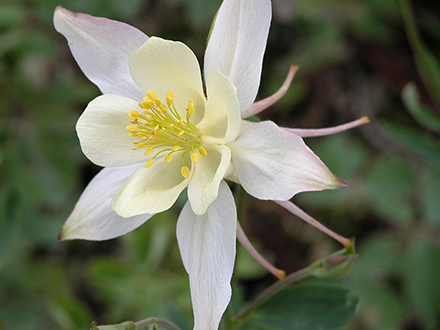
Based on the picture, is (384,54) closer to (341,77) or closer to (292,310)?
(341,77)

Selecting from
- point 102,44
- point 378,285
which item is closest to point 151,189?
point 102,44

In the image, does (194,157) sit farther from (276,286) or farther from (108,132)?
(276,286)

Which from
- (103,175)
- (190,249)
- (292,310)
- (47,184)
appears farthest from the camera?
(47,184)

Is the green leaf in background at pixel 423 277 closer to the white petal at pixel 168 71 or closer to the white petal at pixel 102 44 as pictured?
Answer: the white petal at pixel 168 71

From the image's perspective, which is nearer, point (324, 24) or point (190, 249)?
point (190, 249)


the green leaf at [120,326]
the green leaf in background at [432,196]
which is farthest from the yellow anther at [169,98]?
the green leaf in background at [432,196]

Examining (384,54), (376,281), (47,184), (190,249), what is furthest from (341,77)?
(190,249)
